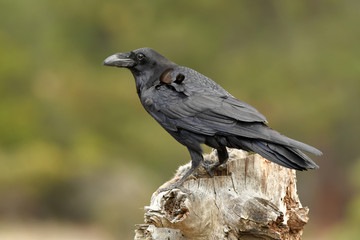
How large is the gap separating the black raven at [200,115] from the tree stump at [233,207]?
302mm

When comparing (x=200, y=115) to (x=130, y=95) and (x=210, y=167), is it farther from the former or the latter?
(x=130, y=95)

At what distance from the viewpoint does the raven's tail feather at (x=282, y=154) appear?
490cm

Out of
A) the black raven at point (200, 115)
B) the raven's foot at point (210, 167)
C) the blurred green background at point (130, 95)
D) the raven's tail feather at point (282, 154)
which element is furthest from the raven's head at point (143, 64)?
the blurred green background at point (130, 95)

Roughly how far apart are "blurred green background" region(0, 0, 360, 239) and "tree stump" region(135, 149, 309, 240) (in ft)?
25.6

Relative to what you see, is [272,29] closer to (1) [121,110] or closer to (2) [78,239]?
(1) [121,110]

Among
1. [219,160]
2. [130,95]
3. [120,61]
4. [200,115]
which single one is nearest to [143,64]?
[120,61]

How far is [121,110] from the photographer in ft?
45.5

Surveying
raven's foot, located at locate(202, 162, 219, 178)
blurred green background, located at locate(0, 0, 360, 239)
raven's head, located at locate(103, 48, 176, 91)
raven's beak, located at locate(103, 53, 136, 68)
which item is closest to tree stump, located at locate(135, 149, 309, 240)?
raven's foot, located at locate(202, 162, 219, 178)

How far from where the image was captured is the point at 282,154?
496cm

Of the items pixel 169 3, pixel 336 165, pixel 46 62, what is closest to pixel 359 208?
pixel 336 165

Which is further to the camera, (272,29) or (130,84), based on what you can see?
(272,29)

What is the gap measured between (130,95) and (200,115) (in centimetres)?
834

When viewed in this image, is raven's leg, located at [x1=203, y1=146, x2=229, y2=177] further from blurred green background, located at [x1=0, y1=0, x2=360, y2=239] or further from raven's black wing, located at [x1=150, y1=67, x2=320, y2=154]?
blurred green background, located at [x1=0, y1=0, x2=360, y2=239]

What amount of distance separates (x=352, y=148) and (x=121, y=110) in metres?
5.79
